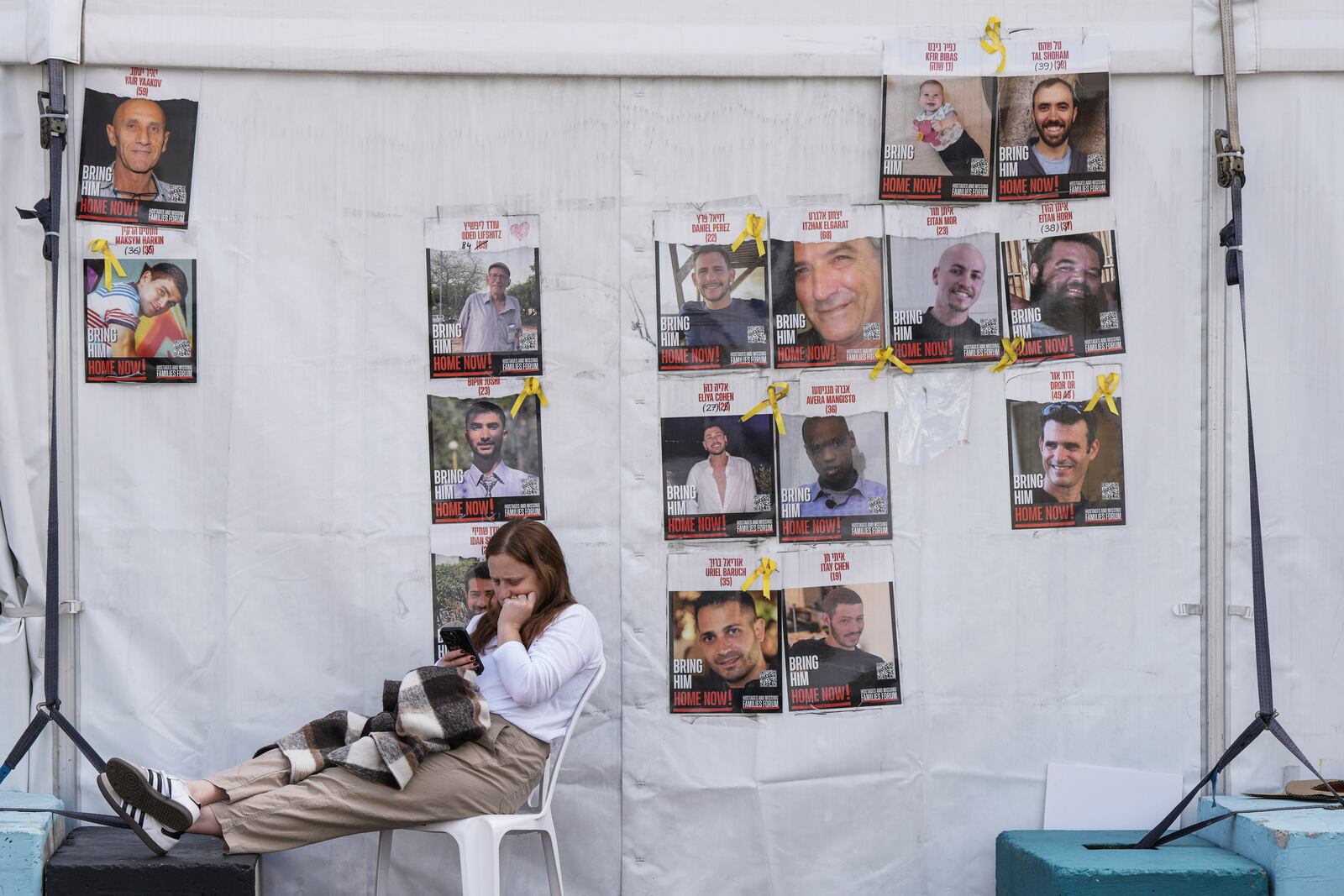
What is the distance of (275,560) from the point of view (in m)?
3.51

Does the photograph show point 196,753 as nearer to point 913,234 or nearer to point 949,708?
point 949,708

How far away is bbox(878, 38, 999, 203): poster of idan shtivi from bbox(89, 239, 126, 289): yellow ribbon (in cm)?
224

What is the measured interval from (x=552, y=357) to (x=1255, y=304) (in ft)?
6.92

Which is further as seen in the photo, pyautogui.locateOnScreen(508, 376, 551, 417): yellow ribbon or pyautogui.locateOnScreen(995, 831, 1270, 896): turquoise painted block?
pyautogui.locateOnScreen(508, 376, 551, 417): yellow ribbon

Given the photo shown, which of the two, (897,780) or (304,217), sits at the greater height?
(304,217)

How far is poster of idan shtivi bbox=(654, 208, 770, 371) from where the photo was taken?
11.6 ft

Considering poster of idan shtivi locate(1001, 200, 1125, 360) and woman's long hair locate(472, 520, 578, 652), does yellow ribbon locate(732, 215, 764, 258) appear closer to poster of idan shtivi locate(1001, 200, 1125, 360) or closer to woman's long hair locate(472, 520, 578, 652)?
poster of idan shtivi locate(1001, 200, 1125, 360)

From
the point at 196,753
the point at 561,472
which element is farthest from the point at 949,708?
the point at 196,753

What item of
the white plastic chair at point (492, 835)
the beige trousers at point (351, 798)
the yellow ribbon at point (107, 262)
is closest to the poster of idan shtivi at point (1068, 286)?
the white plastic chair at point (492, 835)

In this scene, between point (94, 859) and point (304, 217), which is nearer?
point (94, 859)

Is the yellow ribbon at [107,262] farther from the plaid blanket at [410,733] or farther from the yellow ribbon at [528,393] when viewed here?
the plaid blanket at [410,733]

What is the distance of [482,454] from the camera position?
11.6ft

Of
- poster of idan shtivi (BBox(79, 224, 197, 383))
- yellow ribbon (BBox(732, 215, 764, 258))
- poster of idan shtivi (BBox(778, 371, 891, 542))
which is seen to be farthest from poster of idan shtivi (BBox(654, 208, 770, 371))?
poster of idan shtivi (BBox(79, 224, 197, 383))

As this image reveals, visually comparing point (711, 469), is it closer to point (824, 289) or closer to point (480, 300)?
point (824, 289)
